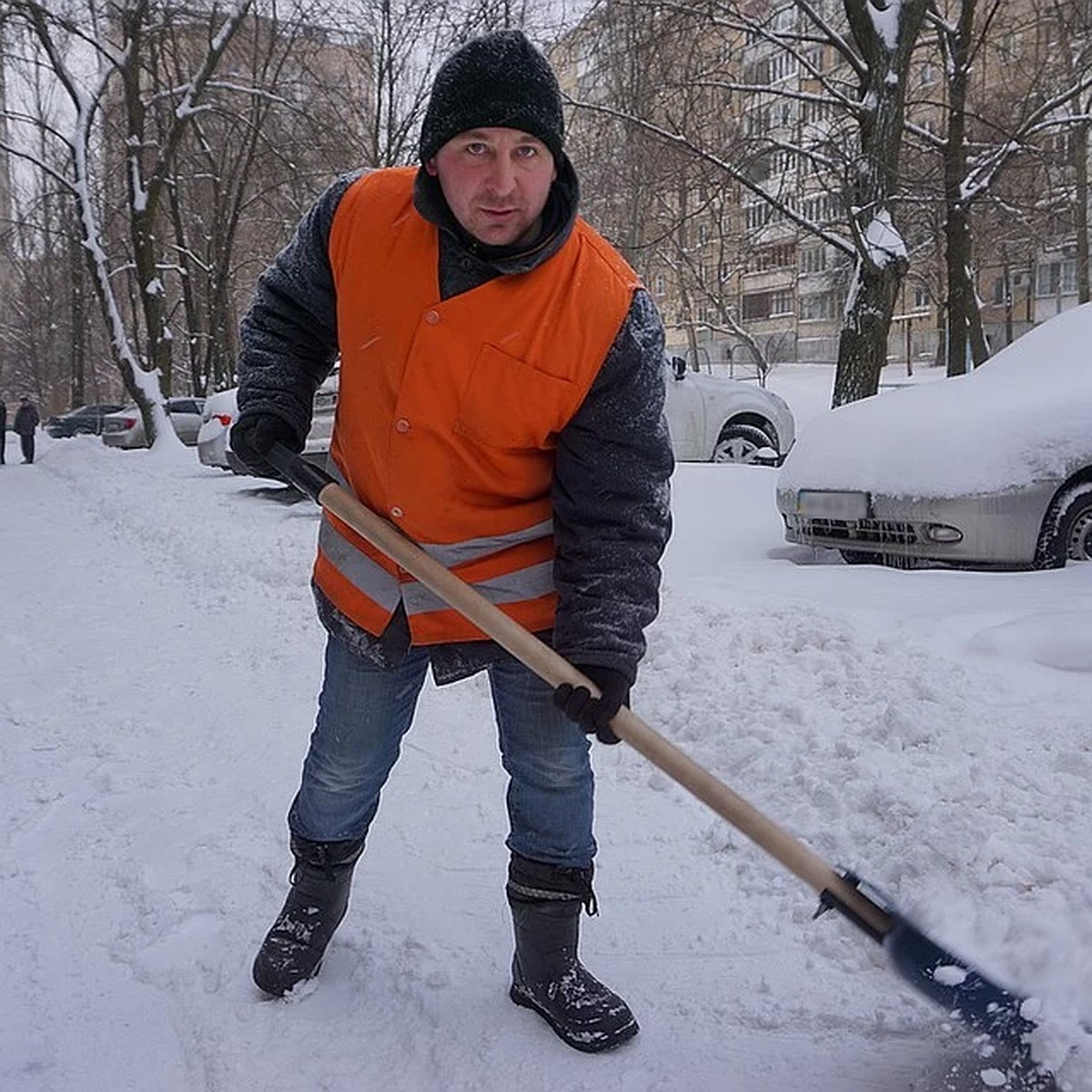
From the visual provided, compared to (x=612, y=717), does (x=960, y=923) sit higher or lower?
lower

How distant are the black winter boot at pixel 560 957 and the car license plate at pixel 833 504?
3986 millimetres

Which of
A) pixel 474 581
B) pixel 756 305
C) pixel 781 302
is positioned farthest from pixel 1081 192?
pixel 756 305

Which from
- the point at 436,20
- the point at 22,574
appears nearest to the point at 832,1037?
the point at 22,574

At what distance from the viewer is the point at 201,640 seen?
17.8 ft

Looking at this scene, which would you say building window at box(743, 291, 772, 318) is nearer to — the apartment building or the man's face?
the apartment building

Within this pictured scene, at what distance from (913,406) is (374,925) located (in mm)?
4577

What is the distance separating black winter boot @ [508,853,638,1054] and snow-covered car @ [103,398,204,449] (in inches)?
810

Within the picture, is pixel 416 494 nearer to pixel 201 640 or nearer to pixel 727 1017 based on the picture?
pixel 727 1017

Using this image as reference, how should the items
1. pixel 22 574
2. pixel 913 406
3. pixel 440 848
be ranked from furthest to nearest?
pixel 22 574 → pixel 913 406 → pixel 440 848

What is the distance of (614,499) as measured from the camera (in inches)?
81.2

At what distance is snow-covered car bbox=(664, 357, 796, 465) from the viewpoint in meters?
11.5

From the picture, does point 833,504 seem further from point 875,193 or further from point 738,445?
point 875,193

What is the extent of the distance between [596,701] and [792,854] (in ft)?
1.47

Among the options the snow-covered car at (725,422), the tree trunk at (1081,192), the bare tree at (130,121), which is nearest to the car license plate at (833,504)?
the snow-covered car at (725,422)
